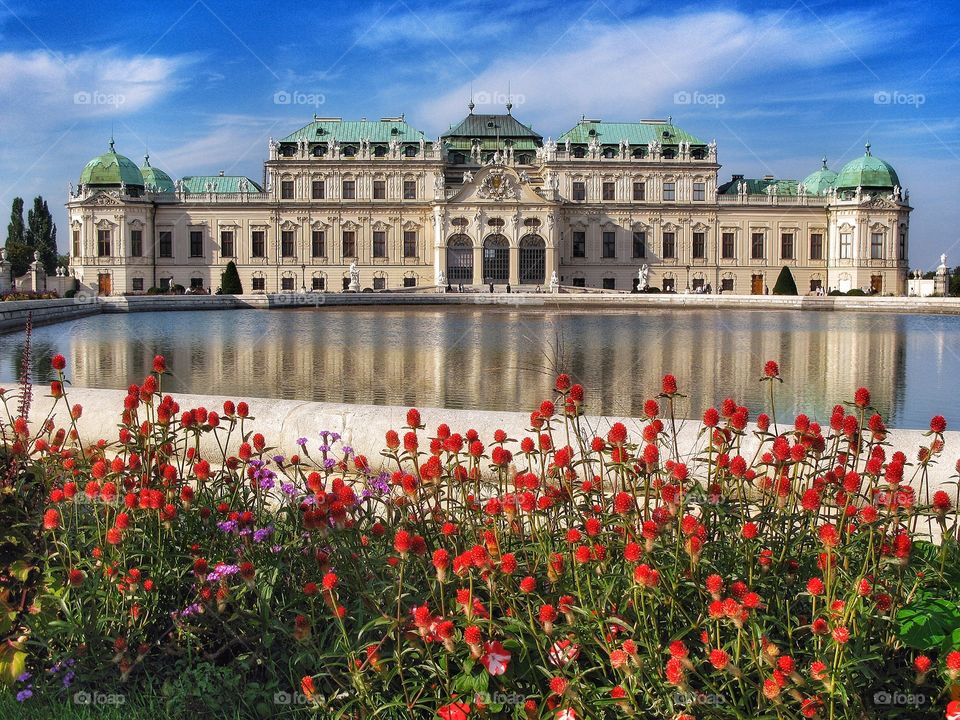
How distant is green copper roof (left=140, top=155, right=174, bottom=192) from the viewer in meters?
68.8

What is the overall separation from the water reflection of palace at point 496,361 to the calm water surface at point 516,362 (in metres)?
0.03

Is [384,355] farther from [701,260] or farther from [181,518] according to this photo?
[701,260]

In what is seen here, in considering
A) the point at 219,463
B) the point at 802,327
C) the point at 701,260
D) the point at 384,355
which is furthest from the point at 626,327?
the point at 701,260

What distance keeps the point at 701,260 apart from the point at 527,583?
66.2 m

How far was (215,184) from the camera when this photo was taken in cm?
6875

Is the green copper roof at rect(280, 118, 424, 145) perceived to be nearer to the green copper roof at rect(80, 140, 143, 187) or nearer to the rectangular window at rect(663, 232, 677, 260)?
the green copper roof at rect(80, 140, 143, 187)

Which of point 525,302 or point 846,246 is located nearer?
point 525,302

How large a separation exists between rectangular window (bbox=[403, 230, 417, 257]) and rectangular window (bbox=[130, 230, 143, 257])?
18209mm

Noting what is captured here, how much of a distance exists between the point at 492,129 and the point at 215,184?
2116 cm

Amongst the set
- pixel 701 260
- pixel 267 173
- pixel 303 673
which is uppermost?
pixel 267 173

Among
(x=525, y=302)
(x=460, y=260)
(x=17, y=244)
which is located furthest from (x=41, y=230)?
(x=525, y=302)

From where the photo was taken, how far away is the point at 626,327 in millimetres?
27688

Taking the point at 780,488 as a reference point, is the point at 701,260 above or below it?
above

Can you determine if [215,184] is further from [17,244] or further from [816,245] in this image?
[816,245]
